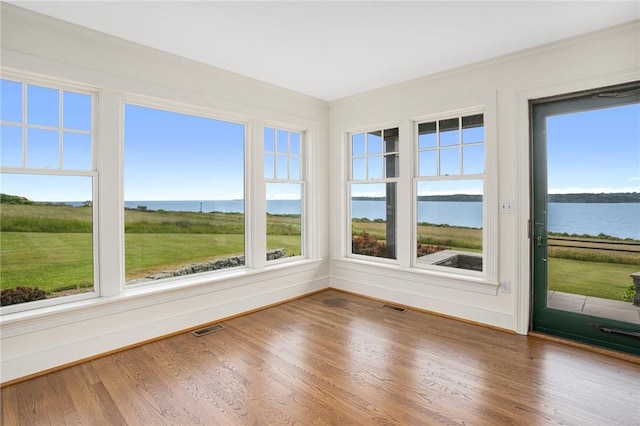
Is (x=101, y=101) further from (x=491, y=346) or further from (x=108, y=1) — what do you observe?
(x=491, y=346)

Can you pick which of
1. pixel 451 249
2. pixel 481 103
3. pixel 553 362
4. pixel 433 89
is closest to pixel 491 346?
pixel 553 362

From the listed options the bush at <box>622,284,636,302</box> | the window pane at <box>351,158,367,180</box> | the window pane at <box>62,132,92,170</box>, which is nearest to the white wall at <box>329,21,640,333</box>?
the window pane at <box>351,158,367,180</box>

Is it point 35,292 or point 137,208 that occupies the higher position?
point 137,208

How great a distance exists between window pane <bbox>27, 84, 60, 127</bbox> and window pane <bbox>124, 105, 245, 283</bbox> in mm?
548

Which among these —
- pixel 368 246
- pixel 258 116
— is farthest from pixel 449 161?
pixel 258 116

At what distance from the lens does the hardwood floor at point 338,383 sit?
203cm

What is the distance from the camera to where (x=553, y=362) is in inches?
105

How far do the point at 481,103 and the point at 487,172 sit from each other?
2.46ft

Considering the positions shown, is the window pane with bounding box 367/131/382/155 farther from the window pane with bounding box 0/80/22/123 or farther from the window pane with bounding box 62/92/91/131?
the window pane with bounding box 0/80/22/123

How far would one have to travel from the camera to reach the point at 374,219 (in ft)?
15.3

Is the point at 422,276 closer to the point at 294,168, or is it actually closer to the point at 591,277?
the point at 591,277

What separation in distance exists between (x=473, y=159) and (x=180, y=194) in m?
3.32

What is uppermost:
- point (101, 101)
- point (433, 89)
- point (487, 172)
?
point (433, 89)

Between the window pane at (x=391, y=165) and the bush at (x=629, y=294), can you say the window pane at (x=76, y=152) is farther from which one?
the bush at (x=629, y=294)
